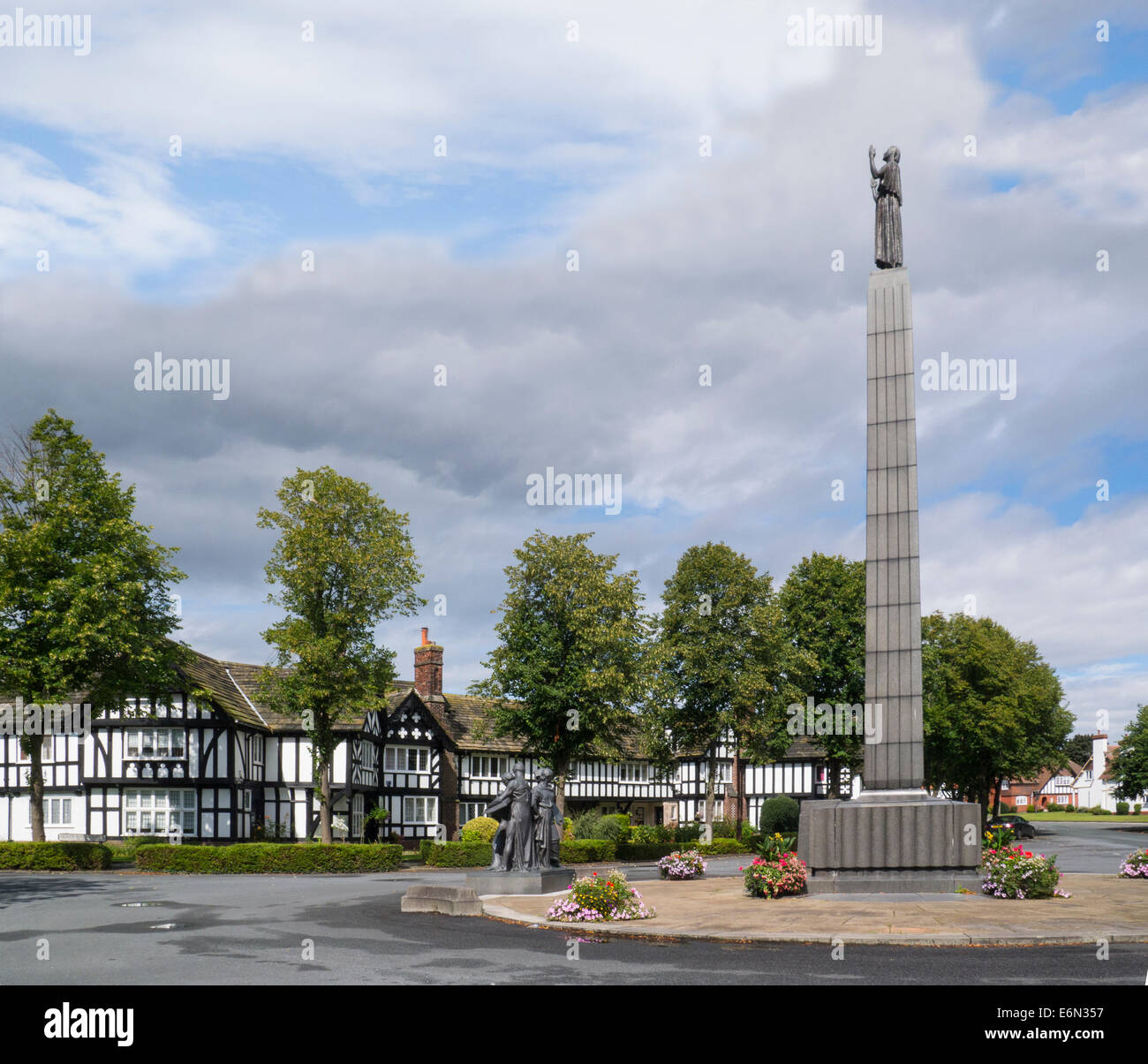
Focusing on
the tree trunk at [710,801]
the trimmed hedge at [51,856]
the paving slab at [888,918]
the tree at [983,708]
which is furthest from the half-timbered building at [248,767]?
the paving slab at [888,918]

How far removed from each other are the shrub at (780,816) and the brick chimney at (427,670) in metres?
21.6

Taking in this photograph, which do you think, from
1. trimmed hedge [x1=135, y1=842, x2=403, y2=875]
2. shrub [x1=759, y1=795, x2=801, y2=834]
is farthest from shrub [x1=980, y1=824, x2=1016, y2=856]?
shrub [x1=759, y1=795, x2=801, y2=834]

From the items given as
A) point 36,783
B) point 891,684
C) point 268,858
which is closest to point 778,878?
point 891,684

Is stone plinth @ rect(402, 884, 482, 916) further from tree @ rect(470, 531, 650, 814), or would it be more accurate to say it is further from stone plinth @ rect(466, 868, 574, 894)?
tree @ rect(470, 531, 650, 814)

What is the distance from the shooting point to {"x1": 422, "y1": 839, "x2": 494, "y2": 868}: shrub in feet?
141

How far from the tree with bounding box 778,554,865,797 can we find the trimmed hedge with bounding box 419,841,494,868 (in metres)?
20.8

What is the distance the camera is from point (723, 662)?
55.4 metres

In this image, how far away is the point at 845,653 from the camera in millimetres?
57250

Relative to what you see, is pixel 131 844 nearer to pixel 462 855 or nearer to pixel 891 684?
pixel 462 855
